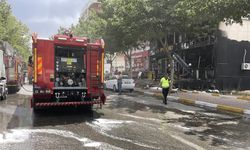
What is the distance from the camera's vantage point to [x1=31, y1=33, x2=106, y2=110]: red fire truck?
44.3 feet

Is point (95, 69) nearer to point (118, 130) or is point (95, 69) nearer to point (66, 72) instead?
point (66, 72)

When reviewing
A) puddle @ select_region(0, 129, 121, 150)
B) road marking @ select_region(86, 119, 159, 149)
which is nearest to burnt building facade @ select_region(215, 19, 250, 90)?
road marking @ select_region(86, 119, 159, 149)

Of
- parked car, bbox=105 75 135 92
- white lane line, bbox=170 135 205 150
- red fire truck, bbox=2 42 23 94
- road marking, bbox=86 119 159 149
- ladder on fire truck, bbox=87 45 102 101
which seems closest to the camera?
white lane line, bbox=170 135 205 150

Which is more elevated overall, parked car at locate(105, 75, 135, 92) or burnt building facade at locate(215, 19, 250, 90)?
burnt building facade at locate(215, 19, 250, 90)

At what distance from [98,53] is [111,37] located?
23476 mm

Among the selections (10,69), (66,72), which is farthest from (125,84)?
(66,72)

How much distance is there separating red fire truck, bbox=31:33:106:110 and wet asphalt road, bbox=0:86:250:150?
65 centimetres

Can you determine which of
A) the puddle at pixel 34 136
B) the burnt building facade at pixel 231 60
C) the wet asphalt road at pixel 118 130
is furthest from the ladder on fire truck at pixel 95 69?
the burnt building facade at pixel 231 60

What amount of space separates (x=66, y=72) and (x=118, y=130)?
4223 mm

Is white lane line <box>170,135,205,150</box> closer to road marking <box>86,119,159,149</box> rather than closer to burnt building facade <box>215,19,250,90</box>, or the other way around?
road marking <box>86,119,159,149</box>

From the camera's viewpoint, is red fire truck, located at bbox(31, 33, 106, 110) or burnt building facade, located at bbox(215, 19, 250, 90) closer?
red fire truck, located at bbox(31, 33, 106, 110)

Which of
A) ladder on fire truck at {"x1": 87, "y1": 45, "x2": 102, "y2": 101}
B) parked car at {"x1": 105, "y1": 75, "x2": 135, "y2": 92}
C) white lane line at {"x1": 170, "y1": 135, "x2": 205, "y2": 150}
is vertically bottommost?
white lane line at {"x1": 170, "y1": 135, "x2": 205, "y2": 150}

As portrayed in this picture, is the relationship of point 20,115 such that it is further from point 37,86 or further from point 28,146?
point 28,146

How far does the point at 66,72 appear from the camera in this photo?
46.6 feet
